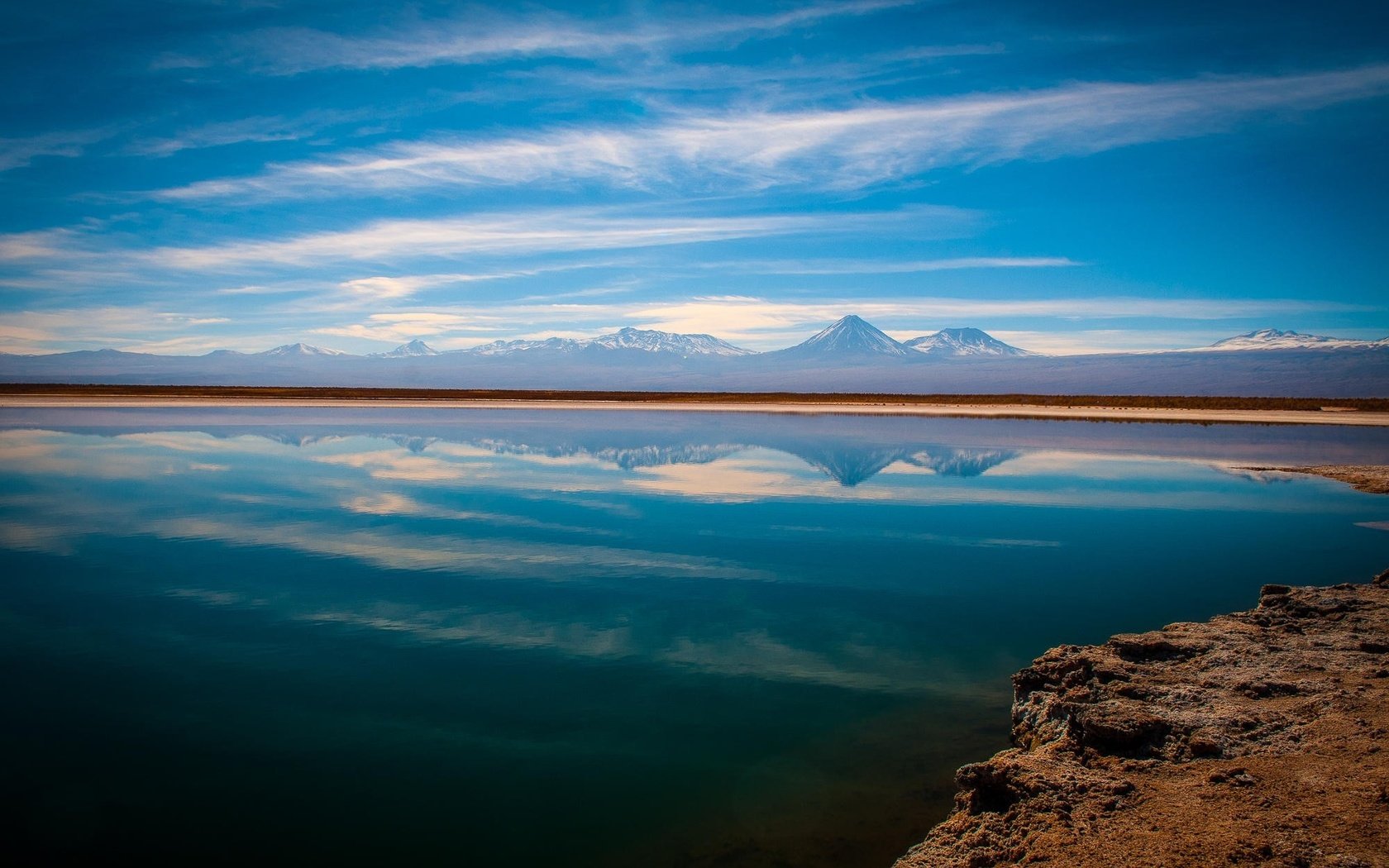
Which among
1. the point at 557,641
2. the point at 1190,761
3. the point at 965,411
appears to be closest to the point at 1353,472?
the point at 1190,761

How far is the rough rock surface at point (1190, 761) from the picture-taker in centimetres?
470

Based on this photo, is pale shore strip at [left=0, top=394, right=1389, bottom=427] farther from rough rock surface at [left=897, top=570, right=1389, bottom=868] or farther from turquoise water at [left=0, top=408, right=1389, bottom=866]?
rough rock surface at [left=897, top=570, right=1389, bottom=868]

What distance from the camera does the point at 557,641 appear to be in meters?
9.00

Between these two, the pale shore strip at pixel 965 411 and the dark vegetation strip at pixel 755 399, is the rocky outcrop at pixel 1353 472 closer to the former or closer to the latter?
the pale shore strip at pixel 965 411

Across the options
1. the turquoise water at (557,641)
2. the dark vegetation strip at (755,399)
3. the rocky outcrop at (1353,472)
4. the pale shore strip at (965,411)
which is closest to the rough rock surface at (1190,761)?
the turquoise water at (557,641)

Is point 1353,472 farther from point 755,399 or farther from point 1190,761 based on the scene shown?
point 755,399

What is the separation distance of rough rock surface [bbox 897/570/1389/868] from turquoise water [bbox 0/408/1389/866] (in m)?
0.51

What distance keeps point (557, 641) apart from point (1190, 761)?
561 cm

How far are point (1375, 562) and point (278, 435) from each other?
33322mm

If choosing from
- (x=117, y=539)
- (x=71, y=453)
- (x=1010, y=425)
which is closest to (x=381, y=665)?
(x=117, y=539)

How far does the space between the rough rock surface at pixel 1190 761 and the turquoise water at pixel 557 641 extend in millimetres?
508

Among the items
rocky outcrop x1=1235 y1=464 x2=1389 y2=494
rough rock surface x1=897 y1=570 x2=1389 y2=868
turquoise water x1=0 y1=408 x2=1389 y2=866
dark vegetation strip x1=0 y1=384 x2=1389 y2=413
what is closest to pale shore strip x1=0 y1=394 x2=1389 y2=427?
dark vegetation strip x1=0 y1=384 x2=1389 y2=413

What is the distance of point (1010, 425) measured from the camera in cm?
4497

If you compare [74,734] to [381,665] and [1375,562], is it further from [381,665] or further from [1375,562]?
[1375,562]
